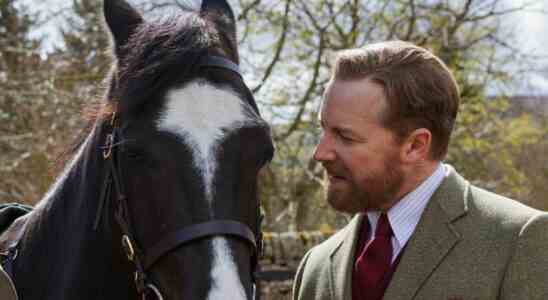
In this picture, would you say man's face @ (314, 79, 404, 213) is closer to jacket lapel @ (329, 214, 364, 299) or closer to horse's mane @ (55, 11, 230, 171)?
jacket lapel @ (329, 214, 364, 299)

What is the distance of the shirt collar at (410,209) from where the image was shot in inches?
96.4

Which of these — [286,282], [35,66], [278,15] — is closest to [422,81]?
[286,282]

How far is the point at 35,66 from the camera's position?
30.2 ft

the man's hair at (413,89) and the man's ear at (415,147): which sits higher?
the man's hair at (413,89)

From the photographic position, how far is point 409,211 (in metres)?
2.47

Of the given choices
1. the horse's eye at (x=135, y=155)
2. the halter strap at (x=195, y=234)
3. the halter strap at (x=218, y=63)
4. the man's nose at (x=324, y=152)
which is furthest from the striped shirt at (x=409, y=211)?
the horse's eye at (x=135, y=155)

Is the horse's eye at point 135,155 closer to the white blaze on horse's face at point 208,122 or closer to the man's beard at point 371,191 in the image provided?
the white blaze on horse's face at point 208,122

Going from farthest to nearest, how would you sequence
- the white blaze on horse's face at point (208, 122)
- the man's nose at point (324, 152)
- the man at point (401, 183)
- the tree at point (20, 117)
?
the tree at point (20, 117) < the man's nose at point (324, 152) < the man at point (401, 183) < the white blaze on horse's face at point (208, 122)

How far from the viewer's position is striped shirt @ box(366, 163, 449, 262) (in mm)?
2441

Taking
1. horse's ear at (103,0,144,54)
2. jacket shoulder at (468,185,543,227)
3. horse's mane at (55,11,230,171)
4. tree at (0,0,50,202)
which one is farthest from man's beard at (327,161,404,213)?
tree at (0,0,50,202)

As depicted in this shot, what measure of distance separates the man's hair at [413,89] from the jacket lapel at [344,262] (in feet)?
1.51

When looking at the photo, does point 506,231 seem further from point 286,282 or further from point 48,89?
point 48,89

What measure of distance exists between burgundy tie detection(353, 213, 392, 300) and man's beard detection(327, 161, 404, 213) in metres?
0.08

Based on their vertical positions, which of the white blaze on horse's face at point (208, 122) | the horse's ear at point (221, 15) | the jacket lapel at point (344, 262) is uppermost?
the horse's ear at point (221, 15)
